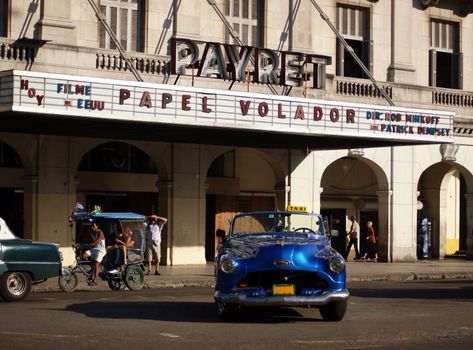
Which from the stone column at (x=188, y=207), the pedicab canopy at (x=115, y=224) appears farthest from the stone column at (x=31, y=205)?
the pedicab canopy at (x=115, y=224)

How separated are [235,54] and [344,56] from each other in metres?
7.93

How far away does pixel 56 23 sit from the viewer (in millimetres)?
31562

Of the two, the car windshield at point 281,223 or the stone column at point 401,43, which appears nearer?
the car windshield at point 281,223

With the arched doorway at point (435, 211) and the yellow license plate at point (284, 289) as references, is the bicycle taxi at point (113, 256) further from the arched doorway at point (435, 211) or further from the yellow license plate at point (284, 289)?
the arched doorway at point (435, 211)

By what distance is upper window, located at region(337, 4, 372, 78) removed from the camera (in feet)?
128

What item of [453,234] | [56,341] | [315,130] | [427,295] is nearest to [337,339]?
[56,341]

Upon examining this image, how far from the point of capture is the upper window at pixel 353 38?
128ft

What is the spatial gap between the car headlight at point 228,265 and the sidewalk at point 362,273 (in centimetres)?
893

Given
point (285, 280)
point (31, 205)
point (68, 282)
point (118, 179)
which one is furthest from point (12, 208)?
point (285, 280)

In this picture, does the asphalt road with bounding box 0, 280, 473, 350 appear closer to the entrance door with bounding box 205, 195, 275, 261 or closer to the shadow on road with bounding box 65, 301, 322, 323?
the shadow on road with bounding box 65, 301, 322, 323

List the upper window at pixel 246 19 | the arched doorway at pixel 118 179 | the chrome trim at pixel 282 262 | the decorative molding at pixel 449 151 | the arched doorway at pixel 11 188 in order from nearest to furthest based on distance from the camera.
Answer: the chrome trim at pixel 282 262 < the arched doorway at pixel 11 188 < the arched doorway at pixel 118 179 < the upper window at pixel 246 19 < the decorative molding at pixel 449 151

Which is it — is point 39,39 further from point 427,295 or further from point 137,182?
point 427,295

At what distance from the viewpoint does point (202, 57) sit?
103 feet

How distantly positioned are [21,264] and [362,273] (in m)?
13.5
